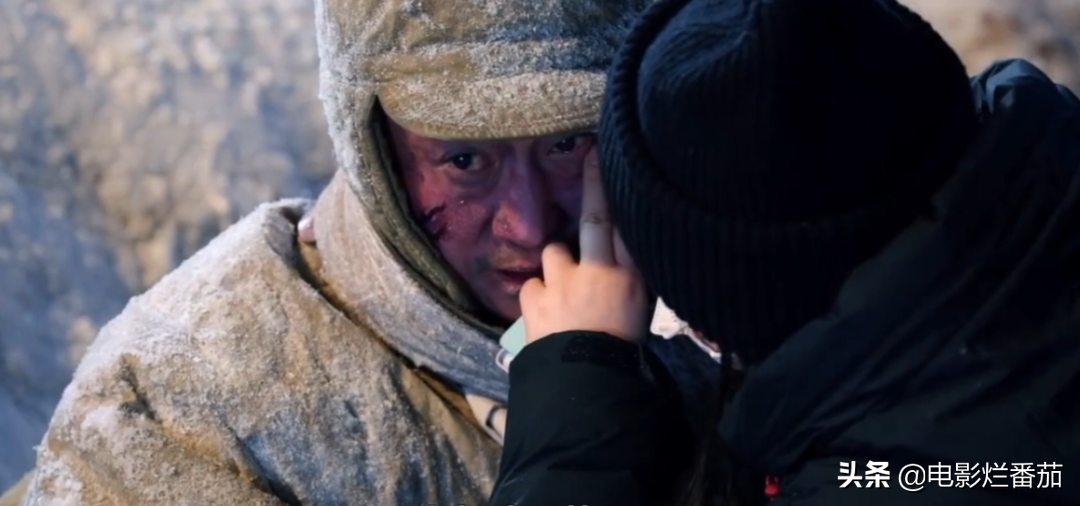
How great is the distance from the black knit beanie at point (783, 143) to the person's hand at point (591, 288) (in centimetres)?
13

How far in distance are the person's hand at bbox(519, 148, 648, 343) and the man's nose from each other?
24 millimetres

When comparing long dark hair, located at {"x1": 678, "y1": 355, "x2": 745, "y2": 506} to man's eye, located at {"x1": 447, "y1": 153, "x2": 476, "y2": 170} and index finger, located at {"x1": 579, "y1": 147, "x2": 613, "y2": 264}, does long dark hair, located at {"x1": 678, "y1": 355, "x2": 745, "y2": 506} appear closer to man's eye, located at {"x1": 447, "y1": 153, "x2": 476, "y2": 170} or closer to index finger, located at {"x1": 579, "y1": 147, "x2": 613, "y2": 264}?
index finger, located at {"x1": 579, "y1": 147, "x2": 613, "y2": 264}

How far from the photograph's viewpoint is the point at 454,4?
3.10ft

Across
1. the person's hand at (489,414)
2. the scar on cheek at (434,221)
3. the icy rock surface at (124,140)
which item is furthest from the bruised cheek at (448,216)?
the icy rock surface at (124,140)

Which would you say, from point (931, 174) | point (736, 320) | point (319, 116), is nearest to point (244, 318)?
point (736, 320)

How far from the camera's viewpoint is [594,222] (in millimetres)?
937

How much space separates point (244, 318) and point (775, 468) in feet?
1.62

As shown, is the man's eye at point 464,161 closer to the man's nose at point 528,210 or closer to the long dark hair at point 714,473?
the man's nose at point 528,210

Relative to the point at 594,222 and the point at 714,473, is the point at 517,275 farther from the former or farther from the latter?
the point at 714,473

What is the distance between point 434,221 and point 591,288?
18 cm

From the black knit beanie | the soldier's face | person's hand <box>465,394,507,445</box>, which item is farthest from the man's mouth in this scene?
the black knit beanie

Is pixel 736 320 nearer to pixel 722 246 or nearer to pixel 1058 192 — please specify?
pixel 722 246

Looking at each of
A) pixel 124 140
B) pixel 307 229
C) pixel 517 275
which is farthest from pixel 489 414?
pixel 124 140

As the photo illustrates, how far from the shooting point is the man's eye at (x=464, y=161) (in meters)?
0.99
